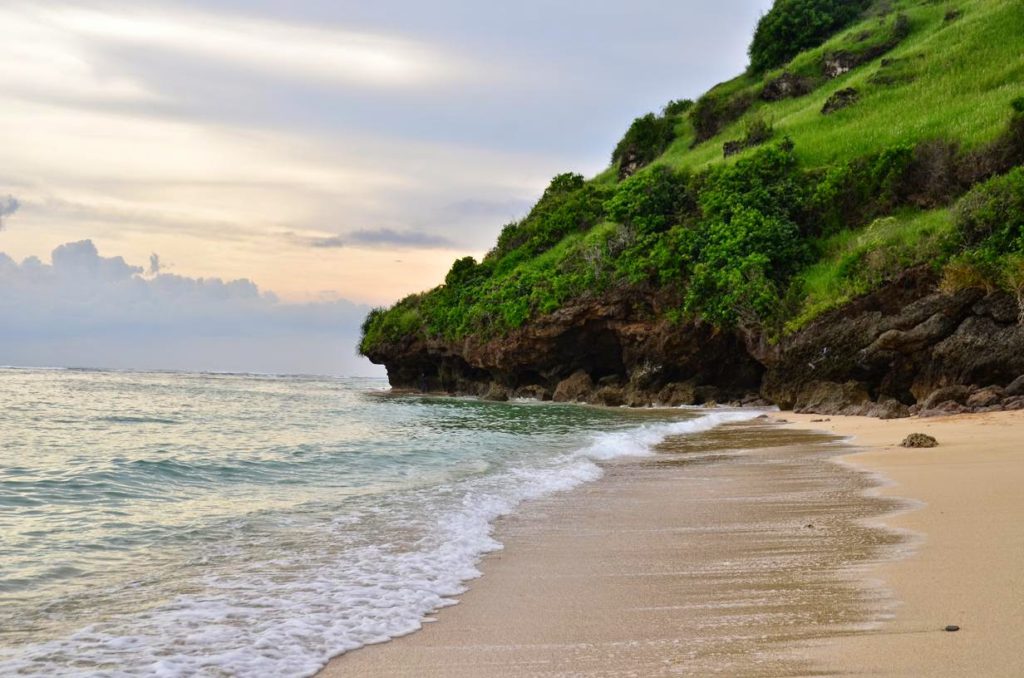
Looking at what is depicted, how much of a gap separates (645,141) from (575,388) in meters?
20.7

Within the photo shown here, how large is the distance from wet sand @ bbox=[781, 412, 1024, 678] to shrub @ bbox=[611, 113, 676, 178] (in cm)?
4175

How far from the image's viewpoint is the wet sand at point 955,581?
3244 millimetres

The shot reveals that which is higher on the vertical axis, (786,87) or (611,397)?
(786,87)

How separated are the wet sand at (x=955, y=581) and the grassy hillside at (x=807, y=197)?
13.5 meters

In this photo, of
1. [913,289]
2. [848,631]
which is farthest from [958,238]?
[848,631]

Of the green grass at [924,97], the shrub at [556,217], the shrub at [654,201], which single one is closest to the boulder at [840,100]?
the green grass at [924,97]

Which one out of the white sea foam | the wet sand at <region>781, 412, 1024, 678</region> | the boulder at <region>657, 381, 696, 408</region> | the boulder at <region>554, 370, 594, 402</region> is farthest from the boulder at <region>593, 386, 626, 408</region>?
the white sea foam

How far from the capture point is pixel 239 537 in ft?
23.0

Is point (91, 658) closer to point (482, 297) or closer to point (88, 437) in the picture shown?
point (88, 437)

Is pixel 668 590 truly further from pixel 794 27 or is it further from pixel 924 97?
pixel 794 27

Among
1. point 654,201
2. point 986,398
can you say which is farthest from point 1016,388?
point 654,201

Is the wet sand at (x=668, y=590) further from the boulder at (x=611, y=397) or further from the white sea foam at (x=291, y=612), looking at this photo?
the boulder at (x=611, y=397)

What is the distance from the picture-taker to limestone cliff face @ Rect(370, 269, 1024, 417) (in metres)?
19.0

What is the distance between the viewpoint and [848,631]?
3.74m
